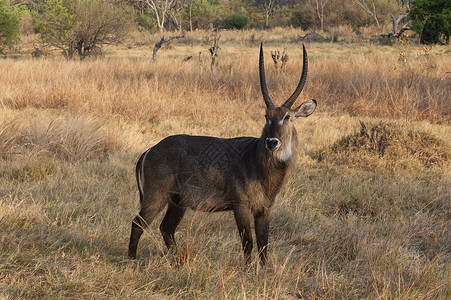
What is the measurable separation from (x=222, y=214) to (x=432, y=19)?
1863 cm

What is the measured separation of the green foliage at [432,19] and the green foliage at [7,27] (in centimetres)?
1759

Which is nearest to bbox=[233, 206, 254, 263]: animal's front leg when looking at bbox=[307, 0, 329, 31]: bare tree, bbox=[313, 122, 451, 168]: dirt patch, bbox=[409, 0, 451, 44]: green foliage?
bbox=[313, 122, 451, 168]: dirt patch

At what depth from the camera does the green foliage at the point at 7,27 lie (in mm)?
20156

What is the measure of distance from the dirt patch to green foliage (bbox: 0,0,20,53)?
1831 centimetres

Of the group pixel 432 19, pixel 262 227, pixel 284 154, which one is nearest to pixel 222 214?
pixel 262 227

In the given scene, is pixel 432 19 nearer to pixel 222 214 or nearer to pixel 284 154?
pixel 222 214

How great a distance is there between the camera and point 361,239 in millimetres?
3609

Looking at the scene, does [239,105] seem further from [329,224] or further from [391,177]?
[329,224]

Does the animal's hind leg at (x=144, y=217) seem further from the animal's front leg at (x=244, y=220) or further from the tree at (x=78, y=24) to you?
the tree at (x=78, y=24)

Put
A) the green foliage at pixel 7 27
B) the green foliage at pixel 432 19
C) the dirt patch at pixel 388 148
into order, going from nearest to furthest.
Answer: the dirt patch at pixel 388 148 → the green foliage at pixel 432 19 → the green foliage at pixel 7 27

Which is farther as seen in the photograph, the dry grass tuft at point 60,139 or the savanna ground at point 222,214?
the dry grass tuft at point 60,139

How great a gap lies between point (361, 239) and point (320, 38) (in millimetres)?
24795

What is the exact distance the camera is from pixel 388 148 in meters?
6.19

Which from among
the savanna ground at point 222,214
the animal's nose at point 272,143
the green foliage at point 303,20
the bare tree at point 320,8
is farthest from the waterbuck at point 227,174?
the green foliage at point 303,20
